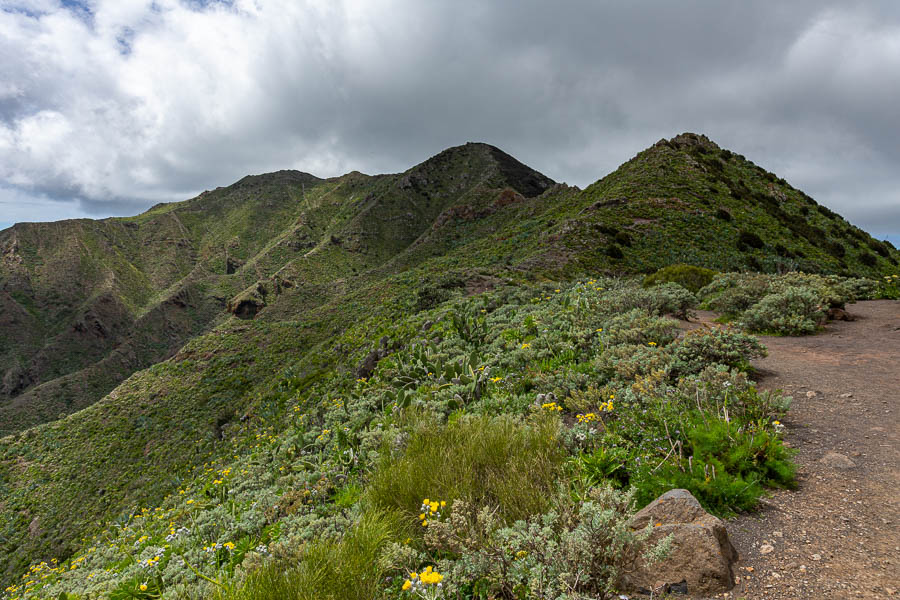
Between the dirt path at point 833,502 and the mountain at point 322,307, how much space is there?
1047 cm

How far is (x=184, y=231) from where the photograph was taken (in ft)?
410

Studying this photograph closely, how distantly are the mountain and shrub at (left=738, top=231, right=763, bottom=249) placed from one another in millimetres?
130

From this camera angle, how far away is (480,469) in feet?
11.1

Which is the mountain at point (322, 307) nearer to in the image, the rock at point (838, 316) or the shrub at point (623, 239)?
the shrub at point (623, 239)

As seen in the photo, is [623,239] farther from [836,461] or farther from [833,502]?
[833,502]

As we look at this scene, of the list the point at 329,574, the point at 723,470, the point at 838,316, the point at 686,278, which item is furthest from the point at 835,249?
the point at 329,574

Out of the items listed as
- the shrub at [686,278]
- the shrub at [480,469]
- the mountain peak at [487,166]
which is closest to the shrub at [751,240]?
the shrub at [686,278]

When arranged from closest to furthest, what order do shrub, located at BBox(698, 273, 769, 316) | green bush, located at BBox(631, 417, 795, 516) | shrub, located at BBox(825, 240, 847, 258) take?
green bush, located at BBox(631, 417, 795, 516)
shrub, located at BBox(698, 273, 769, 316)
shrub, located at BBox(825, 240, 847, 258)

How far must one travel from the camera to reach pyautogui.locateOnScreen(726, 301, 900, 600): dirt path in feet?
7.04

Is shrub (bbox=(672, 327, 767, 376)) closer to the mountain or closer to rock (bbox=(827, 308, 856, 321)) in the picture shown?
rock (bbox=(827, 308, 856, 321))

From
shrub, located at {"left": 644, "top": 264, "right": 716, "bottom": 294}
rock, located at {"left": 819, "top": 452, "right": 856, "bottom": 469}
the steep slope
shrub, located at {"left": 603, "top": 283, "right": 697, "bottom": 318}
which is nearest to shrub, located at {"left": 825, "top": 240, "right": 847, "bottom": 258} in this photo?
shrub, located at {"left": 644, "top": 264, "right": 716, "bottom": 294}

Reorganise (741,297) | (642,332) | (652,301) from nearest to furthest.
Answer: (642,332)
(652,301)
(741,297)

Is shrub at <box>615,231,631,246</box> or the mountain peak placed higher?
the mountain peak

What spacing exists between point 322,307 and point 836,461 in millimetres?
37286
